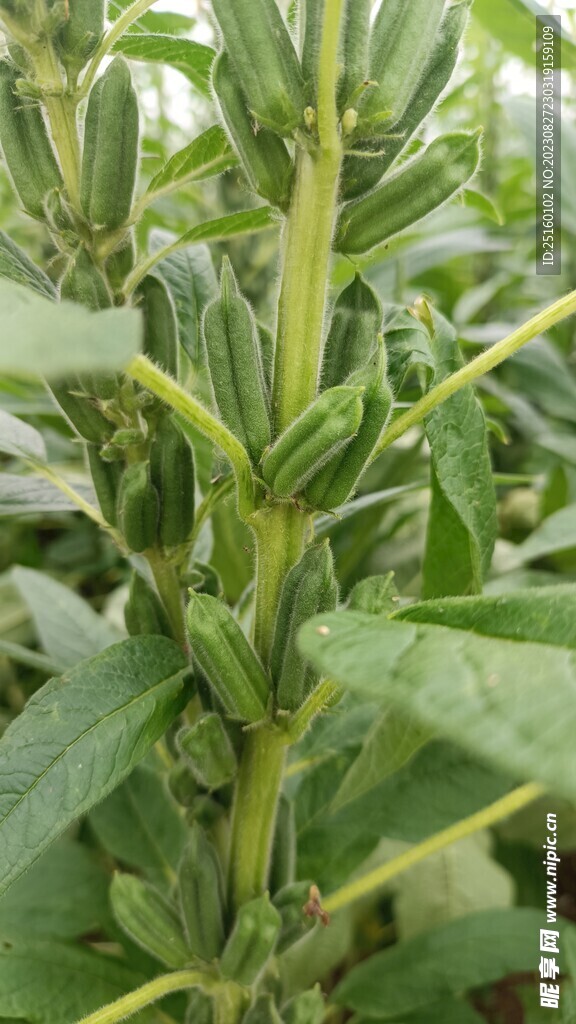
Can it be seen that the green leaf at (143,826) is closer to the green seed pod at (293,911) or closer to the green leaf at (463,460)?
the green seed pod at (293,911)

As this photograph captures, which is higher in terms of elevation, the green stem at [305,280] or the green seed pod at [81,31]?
the green seed pod at [81,31]

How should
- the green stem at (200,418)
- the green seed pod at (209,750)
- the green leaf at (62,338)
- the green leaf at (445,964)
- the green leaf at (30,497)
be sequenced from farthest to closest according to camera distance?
the green leaf at (445,964)
the green leaf at (30,497)
the green seed pod at (209,750)
the green stem at (200,418)
the green leaf at (62,338)

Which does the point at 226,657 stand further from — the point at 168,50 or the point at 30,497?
the point at 168,50

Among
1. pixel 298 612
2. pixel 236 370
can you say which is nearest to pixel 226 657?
pixel 298 612

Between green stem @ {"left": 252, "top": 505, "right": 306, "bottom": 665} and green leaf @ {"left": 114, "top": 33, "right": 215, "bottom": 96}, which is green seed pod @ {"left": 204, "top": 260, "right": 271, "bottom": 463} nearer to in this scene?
green stem @ {"left": 252, "top": 505, "right": 306, "bottom": 665}

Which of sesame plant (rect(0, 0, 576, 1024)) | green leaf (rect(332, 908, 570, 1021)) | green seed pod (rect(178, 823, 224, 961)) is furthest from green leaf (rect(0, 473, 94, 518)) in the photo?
green leaf (rect(332, 908, 570, 1021))

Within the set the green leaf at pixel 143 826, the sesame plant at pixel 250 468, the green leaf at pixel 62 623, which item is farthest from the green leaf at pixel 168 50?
the green leaf at pixel 143 826

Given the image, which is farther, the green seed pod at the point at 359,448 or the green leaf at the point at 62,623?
the green leaf at the point at 62,623

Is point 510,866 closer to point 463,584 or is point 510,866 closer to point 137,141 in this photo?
point 463,584

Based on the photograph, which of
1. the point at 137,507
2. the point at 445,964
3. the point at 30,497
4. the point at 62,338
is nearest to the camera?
the point at 62,338
